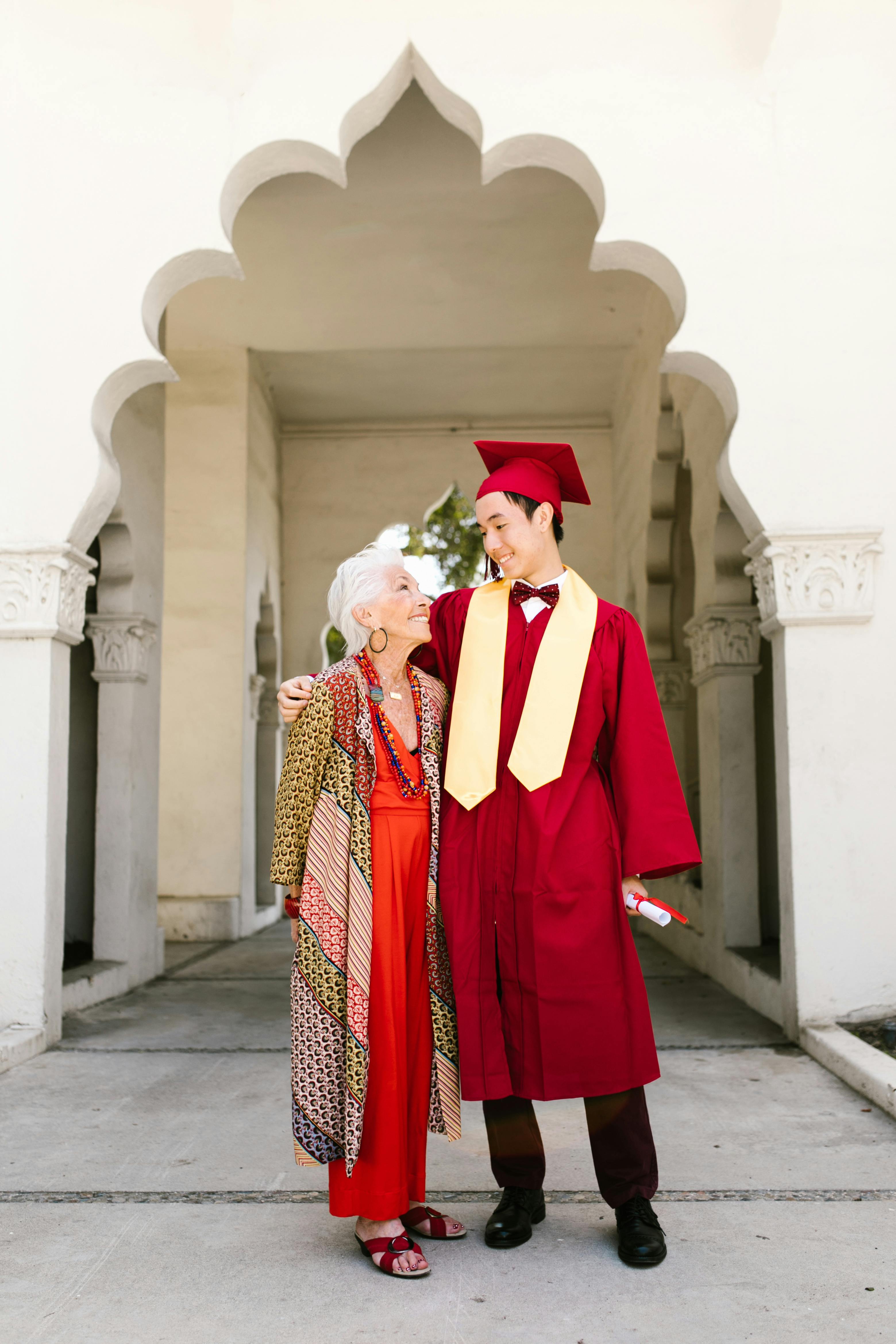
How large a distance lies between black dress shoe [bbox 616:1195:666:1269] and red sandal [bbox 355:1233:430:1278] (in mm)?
461

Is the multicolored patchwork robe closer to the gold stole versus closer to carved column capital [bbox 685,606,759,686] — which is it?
the gold stole

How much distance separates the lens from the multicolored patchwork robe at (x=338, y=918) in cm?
259

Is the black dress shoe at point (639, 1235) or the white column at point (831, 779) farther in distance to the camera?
the white column at point (831, 779)

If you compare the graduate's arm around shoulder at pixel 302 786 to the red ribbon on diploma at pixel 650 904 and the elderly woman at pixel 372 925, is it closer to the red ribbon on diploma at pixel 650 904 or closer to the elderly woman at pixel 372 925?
the elderly woman at pixel 372 925

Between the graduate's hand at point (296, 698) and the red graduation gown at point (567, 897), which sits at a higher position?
the graduate's hand at point (296, 698)

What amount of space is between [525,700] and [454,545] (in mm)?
16461

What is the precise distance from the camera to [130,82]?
505cm

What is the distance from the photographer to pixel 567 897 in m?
2.66

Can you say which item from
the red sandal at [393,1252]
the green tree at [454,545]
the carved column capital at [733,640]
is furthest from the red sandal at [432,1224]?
the green tree at [454,545]

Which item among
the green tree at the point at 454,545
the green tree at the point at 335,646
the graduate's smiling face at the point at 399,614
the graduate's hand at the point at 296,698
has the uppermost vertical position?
the green tree at the point at 454,545

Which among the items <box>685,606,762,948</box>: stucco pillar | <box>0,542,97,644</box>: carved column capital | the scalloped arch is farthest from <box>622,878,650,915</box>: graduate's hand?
<box>685,606,762,948</box>: stucco pillar

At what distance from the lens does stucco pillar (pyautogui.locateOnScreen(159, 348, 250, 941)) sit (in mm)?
9859

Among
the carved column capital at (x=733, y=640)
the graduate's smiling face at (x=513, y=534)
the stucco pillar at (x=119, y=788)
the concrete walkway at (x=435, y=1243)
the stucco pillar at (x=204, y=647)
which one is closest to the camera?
the concrete walkway at (x=435, y=1243)

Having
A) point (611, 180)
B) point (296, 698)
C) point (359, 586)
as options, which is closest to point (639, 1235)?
point (296, 698)
